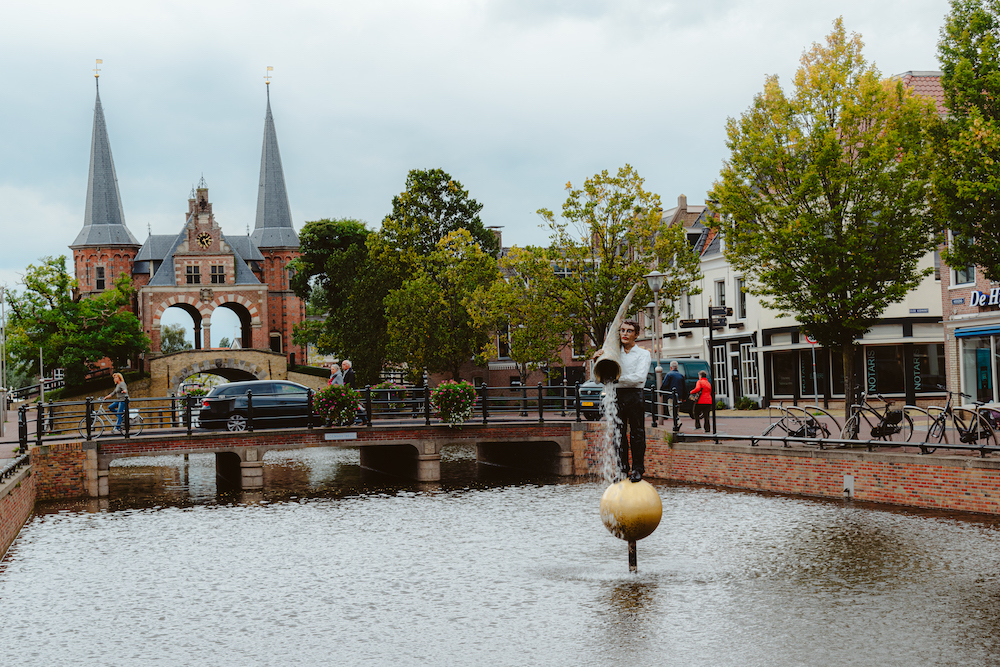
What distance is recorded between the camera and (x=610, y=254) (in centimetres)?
3478

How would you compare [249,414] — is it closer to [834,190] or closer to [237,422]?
[237,422]

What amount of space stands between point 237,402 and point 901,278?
16188 millimetres

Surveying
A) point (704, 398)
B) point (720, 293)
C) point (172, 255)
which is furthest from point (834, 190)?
point (172, 255)

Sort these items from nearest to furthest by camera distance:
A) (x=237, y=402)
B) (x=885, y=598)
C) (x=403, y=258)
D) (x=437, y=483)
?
(x=885, y=598)
(x=437, y=483)
(x=237, y=402)
(x=403, y=258)

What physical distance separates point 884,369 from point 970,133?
2080cm

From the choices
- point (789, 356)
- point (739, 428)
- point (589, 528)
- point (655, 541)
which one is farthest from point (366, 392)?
point (789, 356)

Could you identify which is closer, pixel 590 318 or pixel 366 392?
pixel 366 392

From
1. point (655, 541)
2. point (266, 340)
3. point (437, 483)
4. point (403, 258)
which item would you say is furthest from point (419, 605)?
point (266, 340)

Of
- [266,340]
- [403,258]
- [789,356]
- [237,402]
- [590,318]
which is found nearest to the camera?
[237,402]

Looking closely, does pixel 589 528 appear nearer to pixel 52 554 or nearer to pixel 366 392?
pixel 52 554

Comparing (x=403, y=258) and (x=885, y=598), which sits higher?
(x=403, y=258)

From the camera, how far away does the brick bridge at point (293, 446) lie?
75.4 ft

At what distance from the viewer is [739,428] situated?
2700cm

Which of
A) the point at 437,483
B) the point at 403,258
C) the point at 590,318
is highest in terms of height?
the point at 403,258
